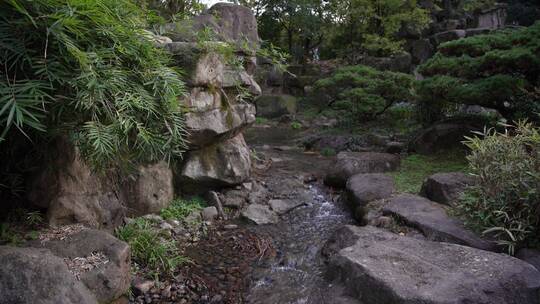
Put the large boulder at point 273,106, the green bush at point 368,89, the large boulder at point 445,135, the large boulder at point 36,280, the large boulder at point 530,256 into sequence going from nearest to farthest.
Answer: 1. the large boulder at point 36,280
2. the large boulder at point 530,256
3. the large boulder at point 445,135
4. the green bush at point 368,89
5. the large boulder at point 273,106

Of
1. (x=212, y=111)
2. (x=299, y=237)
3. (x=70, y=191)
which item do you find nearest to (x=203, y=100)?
(x=212, y=111)

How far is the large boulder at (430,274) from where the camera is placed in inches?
118

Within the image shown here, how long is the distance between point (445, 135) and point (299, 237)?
4.76m

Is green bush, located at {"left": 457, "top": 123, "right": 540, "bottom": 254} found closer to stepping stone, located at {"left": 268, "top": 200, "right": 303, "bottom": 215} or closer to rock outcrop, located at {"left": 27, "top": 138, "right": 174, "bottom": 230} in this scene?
stepping stone, located at {"left": 268, "top": 200, "right": 303, "bottom": 215}

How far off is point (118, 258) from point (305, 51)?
61.7ft

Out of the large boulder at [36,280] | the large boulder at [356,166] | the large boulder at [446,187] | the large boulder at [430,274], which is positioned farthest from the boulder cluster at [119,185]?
the large boulder at [446,187]

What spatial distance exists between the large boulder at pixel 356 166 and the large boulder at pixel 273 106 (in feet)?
27.0

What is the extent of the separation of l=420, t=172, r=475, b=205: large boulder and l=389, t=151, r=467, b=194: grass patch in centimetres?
42

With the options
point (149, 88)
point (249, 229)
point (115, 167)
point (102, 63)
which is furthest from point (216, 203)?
point (102, 63)

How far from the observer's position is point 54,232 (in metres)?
3.90

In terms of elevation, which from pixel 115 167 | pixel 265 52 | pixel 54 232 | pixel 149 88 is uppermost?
pixel 265 52

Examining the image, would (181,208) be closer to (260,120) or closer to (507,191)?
(507,191)

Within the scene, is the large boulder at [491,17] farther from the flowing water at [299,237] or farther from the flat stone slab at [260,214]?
the flat stone slab at [260,214]

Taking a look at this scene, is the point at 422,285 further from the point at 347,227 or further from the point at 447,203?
the point at 447,203
